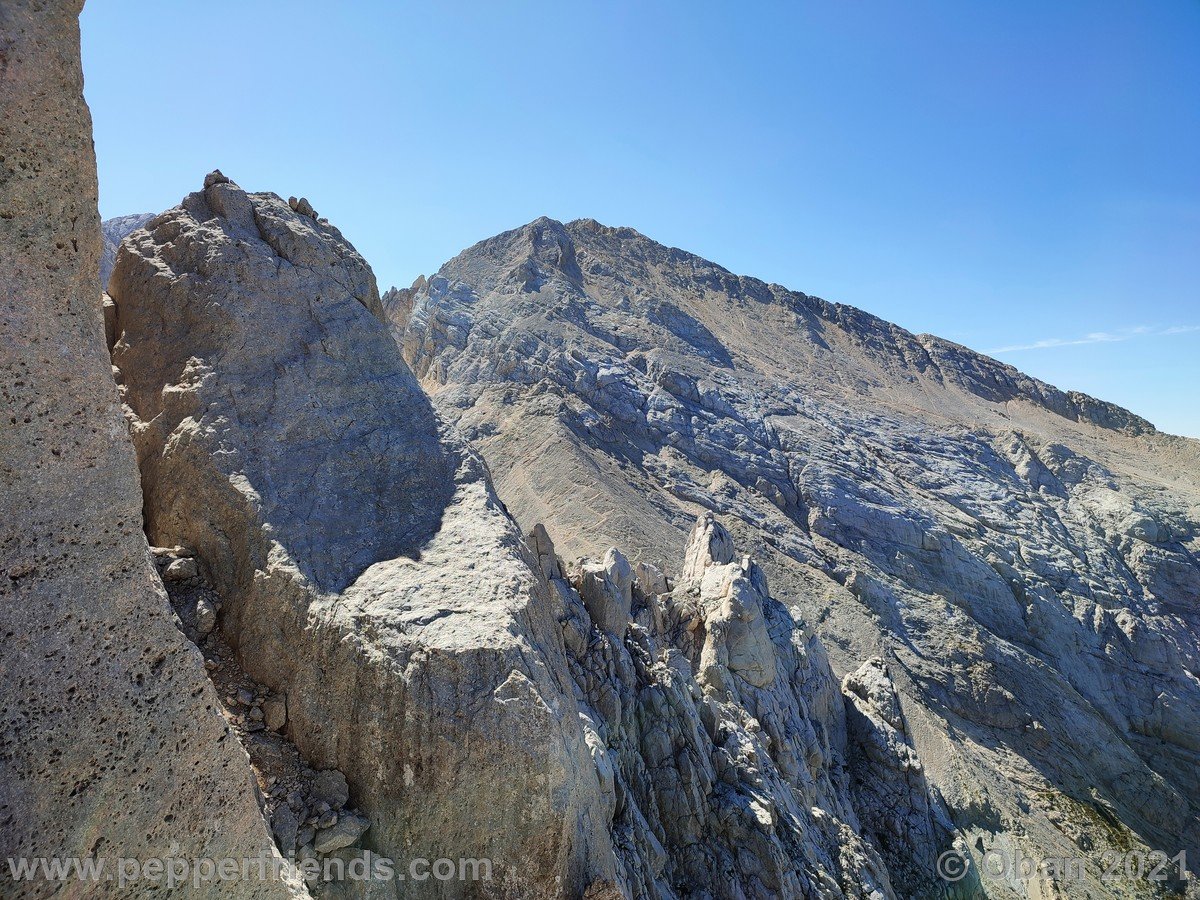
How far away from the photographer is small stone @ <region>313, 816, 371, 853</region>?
620cm

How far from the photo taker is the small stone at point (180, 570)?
7402mm

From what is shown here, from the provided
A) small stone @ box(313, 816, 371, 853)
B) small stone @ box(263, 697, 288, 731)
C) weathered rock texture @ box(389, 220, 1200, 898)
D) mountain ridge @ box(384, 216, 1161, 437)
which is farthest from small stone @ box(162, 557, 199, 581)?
mountain ridge @ box(384, 216, 1161, 437)

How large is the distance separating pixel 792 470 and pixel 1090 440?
135 feet

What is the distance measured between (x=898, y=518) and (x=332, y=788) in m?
45.6

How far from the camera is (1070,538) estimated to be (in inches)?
2028

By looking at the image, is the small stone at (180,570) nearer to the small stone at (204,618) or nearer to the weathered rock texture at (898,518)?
the small stone at (204,618)

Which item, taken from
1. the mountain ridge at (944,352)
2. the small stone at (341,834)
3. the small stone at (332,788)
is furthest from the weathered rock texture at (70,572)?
the mountain ridge at (944,352)

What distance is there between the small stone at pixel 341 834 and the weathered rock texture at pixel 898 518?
59.7ft

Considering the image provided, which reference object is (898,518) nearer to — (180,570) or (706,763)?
(706,763)

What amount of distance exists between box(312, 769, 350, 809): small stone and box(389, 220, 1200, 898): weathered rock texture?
721 inches

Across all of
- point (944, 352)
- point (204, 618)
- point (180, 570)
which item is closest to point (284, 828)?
point (204, 618)

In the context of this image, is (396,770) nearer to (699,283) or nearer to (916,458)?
(916,458)

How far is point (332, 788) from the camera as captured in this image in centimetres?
658

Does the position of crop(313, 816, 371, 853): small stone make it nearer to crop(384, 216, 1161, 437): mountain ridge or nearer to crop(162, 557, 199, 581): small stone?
crop(162, 557, 199, 581): small stone
